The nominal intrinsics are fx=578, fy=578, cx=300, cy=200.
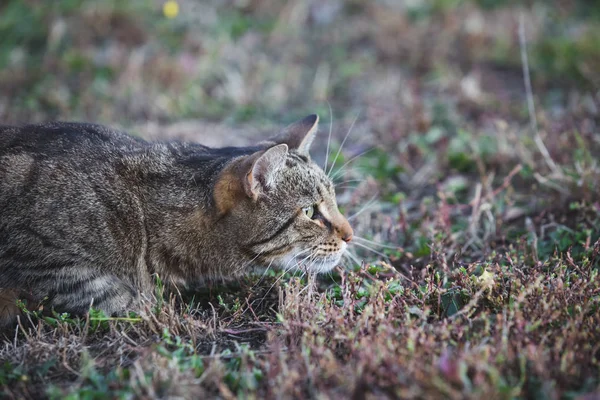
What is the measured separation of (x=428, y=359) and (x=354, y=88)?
5.25m

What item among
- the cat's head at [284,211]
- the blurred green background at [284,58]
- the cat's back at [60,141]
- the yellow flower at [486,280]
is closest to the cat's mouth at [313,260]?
the cat's head at [284,211]

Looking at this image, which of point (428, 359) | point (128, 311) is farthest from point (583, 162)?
point (128, 311)

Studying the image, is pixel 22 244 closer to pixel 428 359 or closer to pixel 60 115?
pixel 428 359

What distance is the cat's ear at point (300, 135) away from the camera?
3.74m

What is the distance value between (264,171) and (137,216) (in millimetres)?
788

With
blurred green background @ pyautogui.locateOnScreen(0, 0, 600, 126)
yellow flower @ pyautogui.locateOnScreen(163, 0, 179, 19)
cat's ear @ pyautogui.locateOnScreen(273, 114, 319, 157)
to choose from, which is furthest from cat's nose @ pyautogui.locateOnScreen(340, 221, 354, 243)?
yellow flower @ pyautogui.locateOnScreen(163, 0, 179, 19)

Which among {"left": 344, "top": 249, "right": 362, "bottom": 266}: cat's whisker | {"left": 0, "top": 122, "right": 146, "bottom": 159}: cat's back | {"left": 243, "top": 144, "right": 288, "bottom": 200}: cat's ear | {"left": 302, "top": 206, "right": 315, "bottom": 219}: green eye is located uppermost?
{"left": 0, "top": 122, "right": 146, "bottom": 159}: cat's back

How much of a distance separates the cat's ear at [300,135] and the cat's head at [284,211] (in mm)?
165

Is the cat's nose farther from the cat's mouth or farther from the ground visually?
the ground

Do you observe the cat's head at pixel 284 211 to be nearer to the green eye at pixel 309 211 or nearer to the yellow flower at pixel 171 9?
the green eye at pixel 309 211

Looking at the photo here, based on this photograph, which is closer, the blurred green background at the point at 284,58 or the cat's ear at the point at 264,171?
the cat's ear at the point at 264,171

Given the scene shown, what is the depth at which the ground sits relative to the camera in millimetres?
2479

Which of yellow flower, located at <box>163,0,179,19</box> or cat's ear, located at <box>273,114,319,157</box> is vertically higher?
yellow flower, located at <box>163,0,179,19</box>

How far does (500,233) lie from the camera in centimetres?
405
